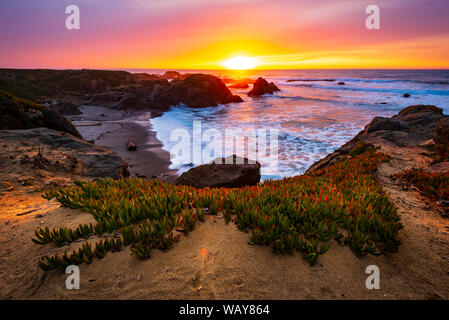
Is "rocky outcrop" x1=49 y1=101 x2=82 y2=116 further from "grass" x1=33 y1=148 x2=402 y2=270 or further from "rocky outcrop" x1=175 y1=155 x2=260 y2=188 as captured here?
"grass" x1=33 y1=148 x2=402 y2=270

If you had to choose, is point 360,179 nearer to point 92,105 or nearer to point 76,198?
point 76,198

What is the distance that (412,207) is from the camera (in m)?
5.04

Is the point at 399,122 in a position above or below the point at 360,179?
above

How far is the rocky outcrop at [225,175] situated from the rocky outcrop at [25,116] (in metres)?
7.10

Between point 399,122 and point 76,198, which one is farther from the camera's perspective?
point 399,122

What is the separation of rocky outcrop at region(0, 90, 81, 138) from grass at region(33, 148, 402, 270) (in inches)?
301

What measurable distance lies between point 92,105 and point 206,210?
4405 centimetres

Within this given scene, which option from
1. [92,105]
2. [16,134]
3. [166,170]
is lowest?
[166,170]

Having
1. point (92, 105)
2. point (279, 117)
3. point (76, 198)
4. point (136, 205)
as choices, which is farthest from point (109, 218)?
point (92, 105)

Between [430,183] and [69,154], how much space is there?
1182cm

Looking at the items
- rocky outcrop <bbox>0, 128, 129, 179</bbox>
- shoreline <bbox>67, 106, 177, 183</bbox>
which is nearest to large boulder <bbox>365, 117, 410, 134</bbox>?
shoreline <bbox>67, 106, 177, 183</bbox>

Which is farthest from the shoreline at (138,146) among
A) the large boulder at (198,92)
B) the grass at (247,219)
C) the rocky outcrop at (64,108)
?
the large boulder at (198,92)

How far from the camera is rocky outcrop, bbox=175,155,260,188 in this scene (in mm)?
8062

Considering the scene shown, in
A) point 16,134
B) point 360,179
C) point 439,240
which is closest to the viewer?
point 439,240
